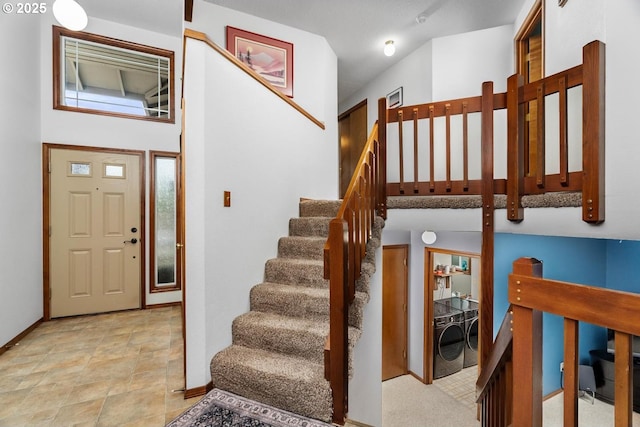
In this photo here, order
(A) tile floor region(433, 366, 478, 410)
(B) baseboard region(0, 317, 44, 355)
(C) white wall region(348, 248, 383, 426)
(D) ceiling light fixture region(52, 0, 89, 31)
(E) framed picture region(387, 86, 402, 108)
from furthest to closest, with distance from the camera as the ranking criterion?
(E) framed picture region(387, 86, 402, 108) < (A) tile floor region(433, 366, 478, 410) < (C) white wall region(348, 248, 383, 426) < (B) baseboard region(0, 317, 44, 355) < (D) ceiling light fixture region(52, 0, 89, 31)

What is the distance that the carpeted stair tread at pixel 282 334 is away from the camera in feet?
6.41

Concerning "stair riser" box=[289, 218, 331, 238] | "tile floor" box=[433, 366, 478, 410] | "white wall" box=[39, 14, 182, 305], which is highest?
"white wall" box=[39, 14, 182, 305]

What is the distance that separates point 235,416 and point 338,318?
0.86 m

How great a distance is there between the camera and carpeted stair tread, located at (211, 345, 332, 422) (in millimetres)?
1735

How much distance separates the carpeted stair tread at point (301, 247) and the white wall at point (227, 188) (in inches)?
3.8

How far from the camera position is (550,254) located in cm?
368

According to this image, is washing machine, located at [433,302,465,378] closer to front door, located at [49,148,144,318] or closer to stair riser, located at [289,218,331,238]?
stair riser, located at [289,218,331,238]

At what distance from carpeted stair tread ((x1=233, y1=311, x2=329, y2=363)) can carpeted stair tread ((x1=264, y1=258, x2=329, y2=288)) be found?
325 millimetres

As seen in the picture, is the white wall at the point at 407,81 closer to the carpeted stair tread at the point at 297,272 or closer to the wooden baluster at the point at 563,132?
the wooden baluster at the point at 563,132

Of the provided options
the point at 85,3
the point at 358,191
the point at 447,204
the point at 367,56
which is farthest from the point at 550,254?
the point at 85,3

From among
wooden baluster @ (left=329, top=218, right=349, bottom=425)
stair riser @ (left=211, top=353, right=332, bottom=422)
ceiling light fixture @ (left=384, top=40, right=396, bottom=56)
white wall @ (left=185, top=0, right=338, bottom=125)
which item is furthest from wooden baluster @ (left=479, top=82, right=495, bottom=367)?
white wall @ (left=185, top=0, right=338, bottom=125)

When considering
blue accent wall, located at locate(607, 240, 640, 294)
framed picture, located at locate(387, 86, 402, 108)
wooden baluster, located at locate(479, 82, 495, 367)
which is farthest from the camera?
framed picture, located at locate(387, 86, 402, 108)

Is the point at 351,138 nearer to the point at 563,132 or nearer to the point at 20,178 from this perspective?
the point at 563,132

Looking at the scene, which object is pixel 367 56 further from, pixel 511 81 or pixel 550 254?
pixel 550 254
